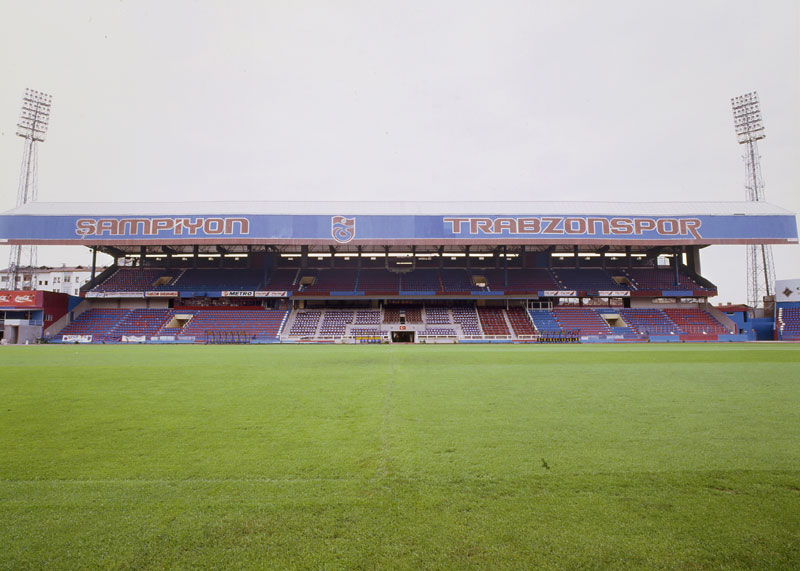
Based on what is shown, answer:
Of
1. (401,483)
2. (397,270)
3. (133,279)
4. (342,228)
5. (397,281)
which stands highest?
(342,228)

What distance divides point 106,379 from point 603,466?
37.3 ft

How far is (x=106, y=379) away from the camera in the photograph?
10633mm

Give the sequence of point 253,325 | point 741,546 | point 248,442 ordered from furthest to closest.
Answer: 1. point 253,325
2. point 248,442
3. point 741,546

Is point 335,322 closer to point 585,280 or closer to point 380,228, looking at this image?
point 380,228

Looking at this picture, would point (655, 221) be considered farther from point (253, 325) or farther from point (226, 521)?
point (226, 521)

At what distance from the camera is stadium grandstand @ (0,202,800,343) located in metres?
38.7

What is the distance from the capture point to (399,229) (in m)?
39.3

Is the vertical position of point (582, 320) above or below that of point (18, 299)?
below

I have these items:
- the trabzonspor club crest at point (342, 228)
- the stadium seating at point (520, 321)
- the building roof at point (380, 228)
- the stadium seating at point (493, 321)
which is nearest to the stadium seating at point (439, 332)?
the stadium seating at point (493, 321)
